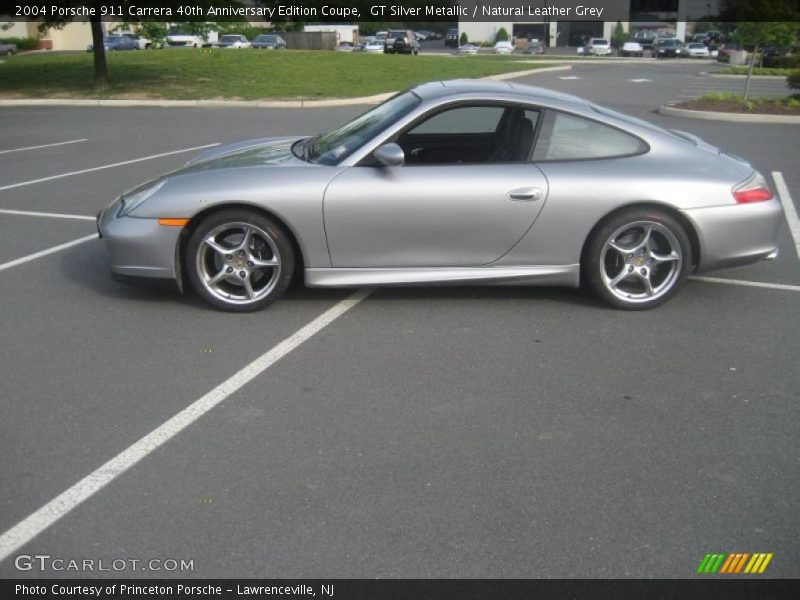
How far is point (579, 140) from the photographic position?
562 cm

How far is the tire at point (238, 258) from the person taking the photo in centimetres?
537

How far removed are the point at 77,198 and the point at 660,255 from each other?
6422mm

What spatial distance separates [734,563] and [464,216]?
286cm

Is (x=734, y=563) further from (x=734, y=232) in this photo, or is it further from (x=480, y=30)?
(x=480, y=30)

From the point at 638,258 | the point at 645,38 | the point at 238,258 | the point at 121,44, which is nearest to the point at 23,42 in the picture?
the point at 121,44

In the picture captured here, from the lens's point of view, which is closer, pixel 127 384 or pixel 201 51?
pixel 127 384

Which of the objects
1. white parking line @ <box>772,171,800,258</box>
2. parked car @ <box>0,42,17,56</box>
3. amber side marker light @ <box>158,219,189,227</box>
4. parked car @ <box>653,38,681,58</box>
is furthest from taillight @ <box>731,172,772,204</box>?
parked car @ <box>0,42,17,56</box>

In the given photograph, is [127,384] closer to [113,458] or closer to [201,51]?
[113,458]

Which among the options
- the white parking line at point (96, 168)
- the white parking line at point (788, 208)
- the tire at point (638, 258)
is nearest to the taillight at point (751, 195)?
the tire at point (638, 258)

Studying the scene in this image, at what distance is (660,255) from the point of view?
5.61m

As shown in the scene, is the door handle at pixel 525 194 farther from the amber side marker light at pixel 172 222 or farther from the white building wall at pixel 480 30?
the white building wall at pixel 480 30

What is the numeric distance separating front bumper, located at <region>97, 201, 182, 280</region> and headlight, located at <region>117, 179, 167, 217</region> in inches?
A: 3.6

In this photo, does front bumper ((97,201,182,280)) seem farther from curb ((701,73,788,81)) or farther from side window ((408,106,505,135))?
curb ((701,73,788,81))
